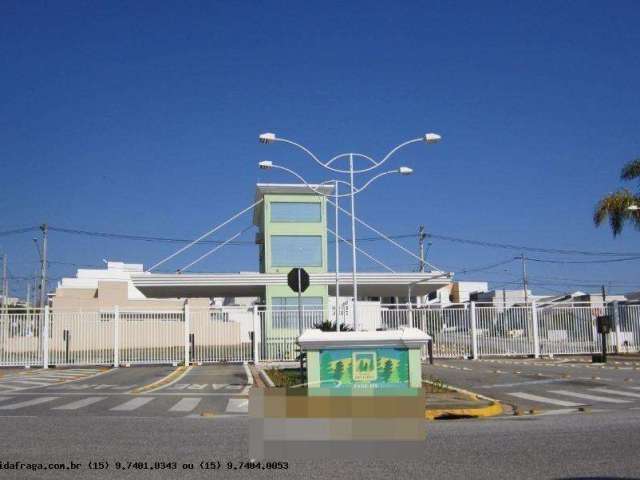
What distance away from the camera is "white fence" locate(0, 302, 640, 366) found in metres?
32.2

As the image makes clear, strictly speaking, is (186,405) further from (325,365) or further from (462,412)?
(462,412)

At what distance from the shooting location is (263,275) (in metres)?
37.0

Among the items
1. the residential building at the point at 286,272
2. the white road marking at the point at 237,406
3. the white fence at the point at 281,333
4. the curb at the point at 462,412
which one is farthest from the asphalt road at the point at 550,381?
the residential building at the point at 286,272

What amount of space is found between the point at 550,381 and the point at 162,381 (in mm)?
11560

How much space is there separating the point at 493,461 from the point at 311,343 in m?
4.94

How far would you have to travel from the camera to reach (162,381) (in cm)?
2397

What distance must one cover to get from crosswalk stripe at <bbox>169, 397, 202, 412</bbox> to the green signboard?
3934 millimetres

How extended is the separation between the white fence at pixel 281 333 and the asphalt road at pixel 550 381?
159cm

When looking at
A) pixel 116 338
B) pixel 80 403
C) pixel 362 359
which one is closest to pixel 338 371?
pixel 362 359

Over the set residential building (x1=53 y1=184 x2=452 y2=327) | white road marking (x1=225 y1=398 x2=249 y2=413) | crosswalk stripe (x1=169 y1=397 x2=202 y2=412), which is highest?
residential building (x1=53 y1=184 x2=452 y2=327)

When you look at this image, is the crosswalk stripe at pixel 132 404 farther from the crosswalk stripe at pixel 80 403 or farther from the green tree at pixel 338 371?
the green tree at pixel 338 371

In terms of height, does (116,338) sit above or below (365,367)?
above

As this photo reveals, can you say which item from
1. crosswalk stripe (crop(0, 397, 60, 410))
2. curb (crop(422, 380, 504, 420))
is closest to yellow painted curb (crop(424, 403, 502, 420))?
curb (crop(422, 380, 504, 420))

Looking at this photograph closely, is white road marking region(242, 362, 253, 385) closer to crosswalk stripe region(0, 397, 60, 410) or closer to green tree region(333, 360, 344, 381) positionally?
crosswalk stripe region(0, 397, 60, 410)
